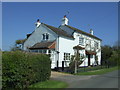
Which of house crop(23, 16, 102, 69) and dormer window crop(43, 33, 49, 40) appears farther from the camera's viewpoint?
dormer window crop(43, 33, 49, 40)

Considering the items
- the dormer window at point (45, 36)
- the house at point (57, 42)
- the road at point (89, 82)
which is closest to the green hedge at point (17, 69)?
the road at point (89, 82)

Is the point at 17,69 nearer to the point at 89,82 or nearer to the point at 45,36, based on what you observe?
A: the point at 89,82

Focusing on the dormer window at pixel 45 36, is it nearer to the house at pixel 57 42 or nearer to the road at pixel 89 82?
the house at pixel 57 42

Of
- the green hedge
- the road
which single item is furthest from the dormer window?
the green hedge

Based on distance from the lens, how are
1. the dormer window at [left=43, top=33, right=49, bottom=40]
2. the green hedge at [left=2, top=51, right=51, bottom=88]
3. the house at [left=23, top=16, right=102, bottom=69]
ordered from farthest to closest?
the dormer window at [left=43, top=33, right=49, bottom=40], the house at [left=23, top=16, right=102, bottom=69], the green hedge at [left=2, top=51, right=51, bottom=88]

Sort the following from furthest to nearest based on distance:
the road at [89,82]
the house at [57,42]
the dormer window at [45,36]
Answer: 1. the dormer window at [45,36]
2. the house at [57,42]
3. the road at [89,82]

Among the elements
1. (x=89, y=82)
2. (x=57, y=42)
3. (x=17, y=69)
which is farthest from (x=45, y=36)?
(x=17, y=69)

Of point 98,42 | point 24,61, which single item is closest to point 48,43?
point 24,61

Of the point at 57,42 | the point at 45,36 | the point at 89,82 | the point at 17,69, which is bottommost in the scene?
the point at 89,82

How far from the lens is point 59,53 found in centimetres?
2512

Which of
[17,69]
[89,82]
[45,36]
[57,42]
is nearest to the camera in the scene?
[17,69]

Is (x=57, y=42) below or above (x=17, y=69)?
above

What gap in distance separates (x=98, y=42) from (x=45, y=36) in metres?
16.6

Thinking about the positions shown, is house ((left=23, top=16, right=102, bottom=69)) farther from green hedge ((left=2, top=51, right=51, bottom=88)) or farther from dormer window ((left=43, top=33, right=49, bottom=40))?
green hedge ((left=2, top=51, right=51, bottom=88))
